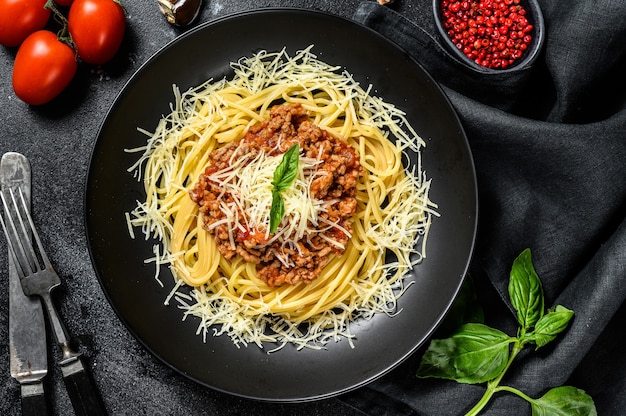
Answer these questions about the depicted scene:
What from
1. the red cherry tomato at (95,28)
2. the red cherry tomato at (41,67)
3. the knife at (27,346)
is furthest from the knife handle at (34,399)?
the red cherry tomato at (95,28)

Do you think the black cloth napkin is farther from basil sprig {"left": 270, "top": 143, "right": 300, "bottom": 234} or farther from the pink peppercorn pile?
basil sprig {"left": 270, "top": 143, "right": 300, "bottom": 234}

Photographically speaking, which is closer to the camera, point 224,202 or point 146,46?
point 224,202

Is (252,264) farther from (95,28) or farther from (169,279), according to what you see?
(95,28)

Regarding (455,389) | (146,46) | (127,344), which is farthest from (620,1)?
(127,344)

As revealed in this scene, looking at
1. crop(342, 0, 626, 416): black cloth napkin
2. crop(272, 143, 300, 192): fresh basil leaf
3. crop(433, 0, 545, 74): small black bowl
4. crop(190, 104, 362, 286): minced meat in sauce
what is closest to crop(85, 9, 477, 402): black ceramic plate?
crop(342, 0, 626, 416): black cloth napkin

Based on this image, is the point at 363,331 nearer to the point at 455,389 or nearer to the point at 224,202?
the point at 455,389

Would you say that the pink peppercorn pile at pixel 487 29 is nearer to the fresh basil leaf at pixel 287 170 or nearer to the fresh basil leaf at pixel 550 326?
the fresh basil leaf at pixel 287 170

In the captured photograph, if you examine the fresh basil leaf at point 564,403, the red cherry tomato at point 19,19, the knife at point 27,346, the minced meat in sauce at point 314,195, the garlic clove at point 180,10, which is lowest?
the knife at point 27,346
